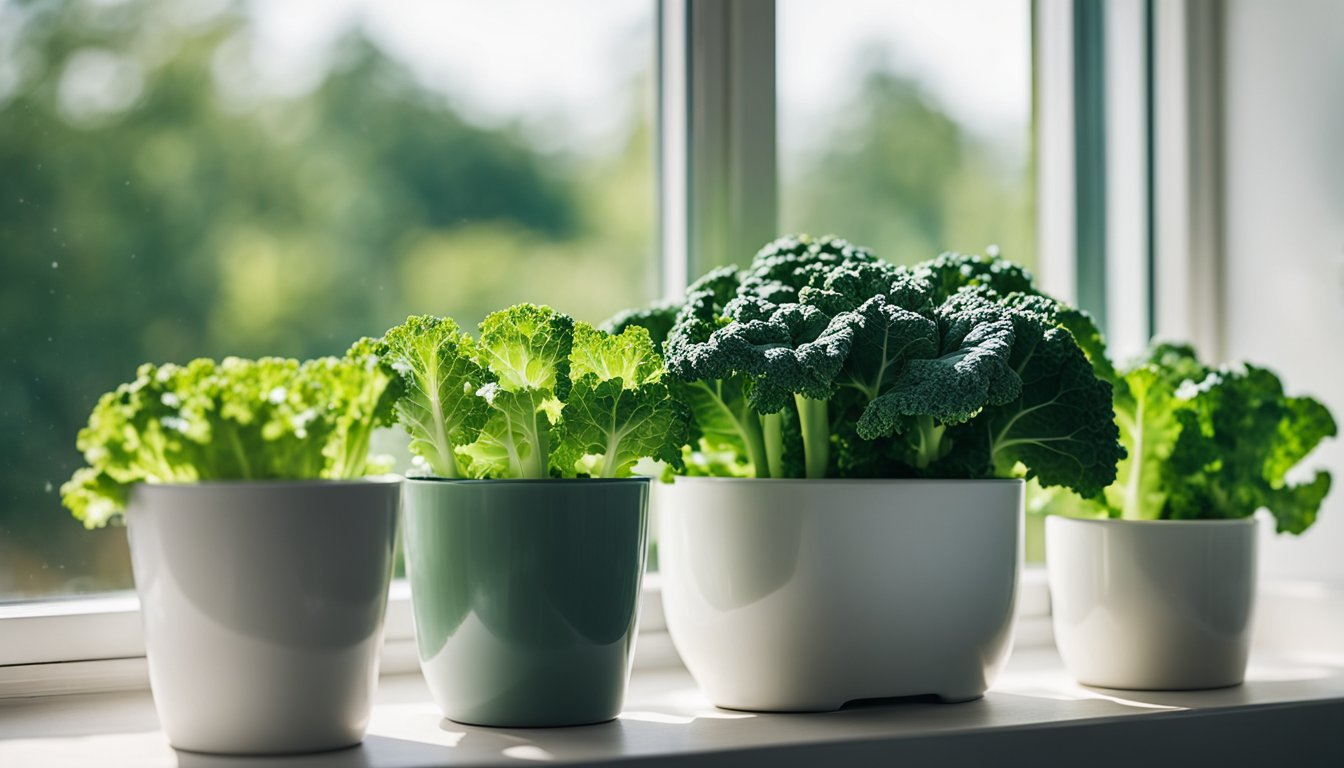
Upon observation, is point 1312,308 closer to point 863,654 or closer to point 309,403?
point 863,654

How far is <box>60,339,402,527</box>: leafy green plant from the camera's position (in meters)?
0.74

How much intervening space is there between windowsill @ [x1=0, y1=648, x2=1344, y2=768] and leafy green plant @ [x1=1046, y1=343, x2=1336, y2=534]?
Result: 0.16 m

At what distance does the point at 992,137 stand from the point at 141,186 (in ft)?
2.91

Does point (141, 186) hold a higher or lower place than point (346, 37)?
lower

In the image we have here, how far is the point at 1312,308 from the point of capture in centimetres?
129

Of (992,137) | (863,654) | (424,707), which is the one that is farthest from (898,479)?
(992,137)

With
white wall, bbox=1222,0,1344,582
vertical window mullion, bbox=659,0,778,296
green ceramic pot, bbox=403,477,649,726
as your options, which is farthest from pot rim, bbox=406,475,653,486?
white wall, bbox=1222,0,1344,582

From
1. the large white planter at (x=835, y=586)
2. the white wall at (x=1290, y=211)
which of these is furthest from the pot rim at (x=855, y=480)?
the white wall at (x=1290, y=211)

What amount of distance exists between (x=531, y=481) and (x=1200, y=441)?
0.59 meters

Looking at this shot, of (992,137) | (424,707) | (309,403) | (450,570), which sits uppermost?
(992,137)

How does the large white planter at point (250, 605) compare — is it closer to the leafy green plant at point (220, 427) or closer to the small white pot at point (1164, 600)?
the leafy green plant at point (220, 427)

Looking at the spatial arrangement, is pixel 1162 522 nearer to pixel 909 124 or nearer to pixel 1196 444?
pixel 1196 444

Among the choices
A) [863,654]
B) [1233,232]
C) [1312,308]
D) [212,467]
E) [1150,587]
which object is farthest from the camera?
[1233,232]

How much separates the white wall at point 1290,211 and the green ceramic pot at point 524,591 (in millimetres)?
825
